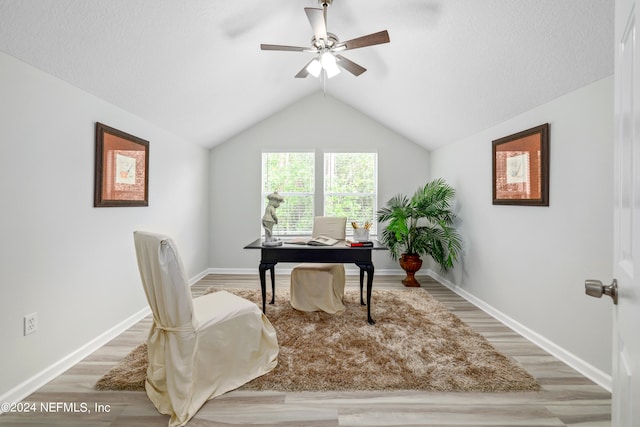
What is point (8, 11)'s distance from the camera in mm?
1566

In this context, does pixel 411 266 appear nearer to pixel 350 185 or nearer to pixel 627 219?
pixel 350 185

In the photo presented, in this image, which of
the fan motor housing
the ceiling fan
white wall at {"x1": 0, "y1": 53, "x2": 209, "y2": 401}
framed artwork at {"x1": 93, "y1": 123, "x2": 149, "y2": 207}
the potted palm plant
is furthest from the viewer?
the potted palm plant

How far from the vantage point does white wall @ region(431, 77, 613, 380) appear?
2010 mm

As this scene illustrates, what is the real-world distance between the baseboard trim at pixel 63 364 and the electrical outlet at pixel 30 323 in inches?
11.6

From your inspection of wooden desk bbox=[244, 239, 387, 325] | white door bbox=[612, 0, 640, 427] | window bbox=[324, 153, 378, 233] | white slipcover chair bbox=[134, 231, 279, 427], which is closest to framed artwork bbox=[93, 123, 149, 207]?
white slipcover chair bbox=[134, 231, 279, 427]

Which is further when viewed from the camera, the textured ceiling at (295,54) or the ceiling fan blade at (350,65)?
the ceiling fan blade at (350,65)

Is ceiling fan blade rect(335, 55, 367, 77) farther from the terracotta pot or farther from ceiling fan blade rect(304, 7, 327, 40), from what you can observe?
the terracotta pot

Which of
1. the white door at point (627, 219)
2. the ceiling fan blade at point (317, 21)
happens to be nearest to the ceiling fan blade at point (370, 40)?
the ceiling fan blade at point (317, 21)

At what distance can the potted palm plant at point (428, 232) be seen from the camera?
397 centimetres

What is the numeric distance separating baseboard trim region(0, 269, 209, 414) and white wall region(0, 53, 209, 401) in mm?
15

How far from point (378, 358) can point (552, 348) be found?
1413 mm

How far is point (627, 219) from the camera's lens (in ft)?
2.46

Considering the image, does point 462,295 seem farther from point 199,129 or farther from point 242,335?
point 199,129

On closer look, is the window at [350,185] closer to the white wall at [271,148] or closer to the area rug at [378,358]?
the white wall at [271,148]
